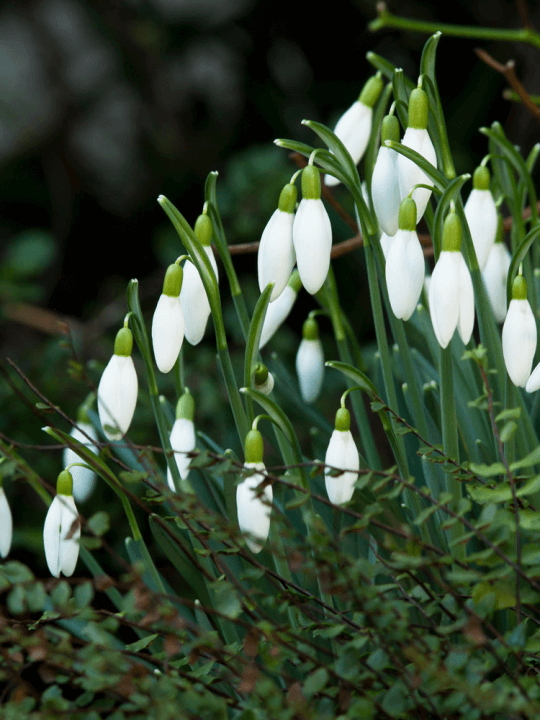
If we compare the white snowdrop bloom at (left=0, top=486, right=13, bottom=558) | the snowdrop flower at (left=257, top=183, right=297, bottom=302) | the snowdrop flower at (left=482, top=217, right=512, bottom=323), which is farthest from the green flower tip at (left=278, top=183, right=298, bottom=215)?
the white snowdrop bloom at (left=0, top=486, right=13, bottom=558)

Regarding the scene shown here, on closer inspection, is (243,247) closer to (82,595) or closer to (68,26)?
(82,595)

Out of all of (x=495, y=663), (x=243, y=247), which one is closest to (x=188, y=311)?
(x=243, y=247)

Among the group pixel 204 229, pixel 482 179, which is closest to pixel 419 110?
pixel 482 179

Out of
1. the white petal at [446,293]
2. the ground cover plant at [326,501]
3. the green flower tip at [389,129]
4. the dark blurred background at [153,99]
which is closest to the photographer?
the ground cover plant at [326,501]

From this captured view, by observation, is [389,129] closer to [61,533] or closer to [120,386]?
[120,386]

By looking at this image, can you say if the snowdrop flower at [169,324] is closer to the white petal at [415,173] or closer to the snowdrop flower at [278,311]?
the snowdrop flower at [278,311]

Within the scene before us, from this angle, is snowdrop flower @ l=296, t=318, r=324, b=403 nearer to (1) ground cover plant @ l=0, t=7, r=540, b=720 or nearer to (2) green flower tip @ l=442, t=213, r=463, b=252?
(1) ground cover plant @ l=0, t=7, r=540, b=720

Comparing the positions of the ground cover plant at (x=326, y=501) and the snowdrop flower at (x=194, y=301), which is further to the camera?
the snowdrop flower at (x=194, y=301)

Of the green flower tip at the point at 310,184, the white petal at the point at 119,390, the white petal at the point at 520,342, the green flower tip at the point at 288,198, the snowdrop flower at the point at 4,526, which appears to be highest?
the green flower tip at the point at 310,184

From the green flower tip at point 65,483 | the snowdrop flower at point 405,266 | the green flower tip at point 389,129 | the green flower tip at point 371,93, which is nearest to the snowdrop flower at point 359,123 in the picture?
the green flower tip at point 371,93
